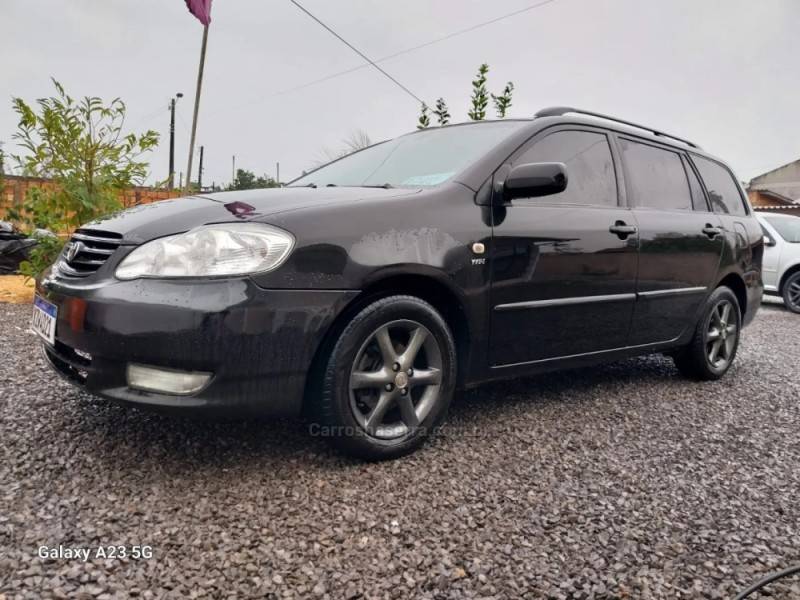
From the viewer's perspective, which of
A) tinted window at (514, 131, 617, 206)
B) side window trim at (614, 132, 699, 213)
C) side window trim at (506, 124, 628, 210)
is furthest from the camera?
side window trim at (614, 132, 699, 213)

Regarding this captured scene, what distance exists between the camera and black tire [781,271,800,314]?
9.30 m

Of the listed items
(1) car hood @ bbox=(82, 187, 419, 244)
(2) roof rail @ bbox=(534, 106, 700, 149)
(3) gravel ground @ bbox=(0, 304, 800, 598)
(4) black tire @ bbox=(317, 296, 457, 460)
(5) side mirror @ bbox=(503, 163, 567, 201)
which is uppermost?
(2) roof rail @ bbox=(534, 106, 700, 149)

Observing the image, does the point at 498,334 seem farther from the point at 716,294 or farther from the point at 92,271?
the point at 716,294

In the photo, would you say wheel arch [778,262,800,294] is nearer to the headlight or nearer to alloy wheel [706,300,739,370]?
alloy wheel [706,300,739,370]

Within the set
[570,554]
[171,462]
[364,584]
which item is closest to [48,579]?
[171,462]

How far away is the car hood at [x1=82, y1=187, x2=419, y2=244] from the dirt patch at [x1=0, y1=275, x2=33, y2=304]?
4.47 m

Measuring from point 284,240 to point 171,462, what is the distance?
36.6 inches

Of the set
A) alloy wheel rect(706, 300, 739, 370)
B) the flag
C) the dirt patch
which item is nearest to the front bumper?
alloy wheel rect(706, 300, 739, 370)

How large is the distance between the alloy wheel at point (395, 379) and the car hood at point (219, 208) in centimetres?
55

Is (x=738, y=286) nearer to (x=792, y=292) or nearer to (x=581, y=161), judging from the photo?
(x=581, y=161)

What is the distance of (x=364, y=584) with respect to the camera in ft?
5.09

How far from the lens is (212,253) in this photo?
1935 millimetres

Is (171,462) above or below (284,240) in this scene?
below

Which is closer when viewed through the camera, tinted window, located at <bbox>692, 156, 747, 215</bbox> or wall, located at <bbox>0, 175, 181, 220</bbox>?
tinted window, located at <bbox>692, 156, 747, 215</bbox>
